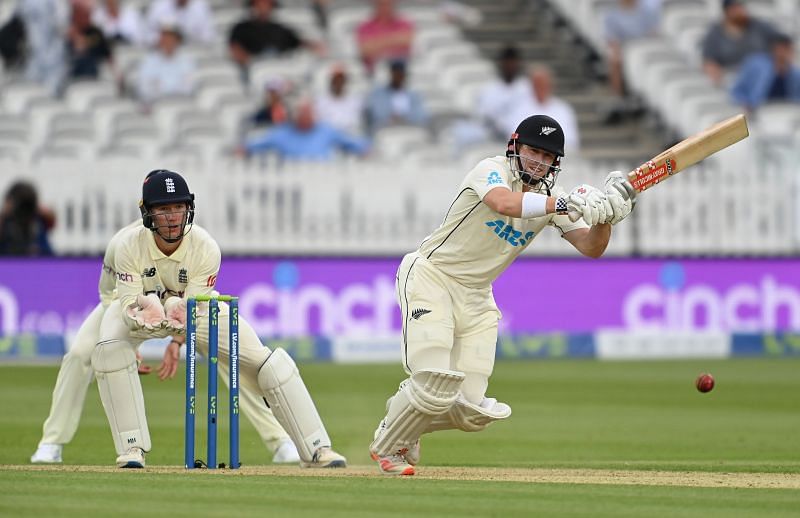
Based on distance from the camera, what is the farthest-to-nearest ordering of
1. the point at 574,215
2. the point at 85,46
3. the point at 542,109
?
the point at 85,46
the point at 542,109
the point at 574,215

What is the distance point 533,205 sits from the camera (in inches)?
275

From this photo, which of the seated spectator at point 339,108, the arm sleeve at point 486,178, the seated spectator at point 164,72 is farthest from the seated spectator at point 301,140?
the arm sleeve at point 486,178

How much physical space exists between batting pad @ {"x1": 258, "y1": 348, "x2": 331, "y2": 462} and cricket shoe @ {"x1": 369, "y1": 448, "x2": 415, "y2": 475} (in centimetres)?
36

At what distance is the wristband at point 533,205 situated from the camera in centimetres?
698

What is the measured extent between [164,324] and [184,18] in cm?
924

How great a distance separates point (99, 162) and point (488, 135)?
3.66 m

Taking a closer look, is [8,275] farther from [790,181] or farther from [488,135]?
[790,181]

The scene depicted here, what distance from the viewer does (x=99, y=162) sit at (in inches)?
557

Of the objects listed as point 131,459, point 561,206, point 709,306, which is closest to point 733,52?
point 709,306

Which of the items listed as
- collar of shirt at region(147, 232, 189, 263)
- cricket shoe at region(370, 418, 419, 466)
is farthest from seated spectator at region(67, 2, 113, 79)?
→ cricket shoe at region(370, 418, 419, 466)

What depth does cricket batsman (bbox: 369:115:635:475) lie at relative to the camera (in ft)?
23.7

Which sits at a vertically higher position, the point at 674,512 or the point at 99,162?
the point at 99,162

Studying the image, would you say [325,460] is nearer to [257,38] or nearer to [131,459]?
[131,459]

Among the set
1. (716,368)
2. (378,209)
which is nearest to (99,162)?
(378,209)
